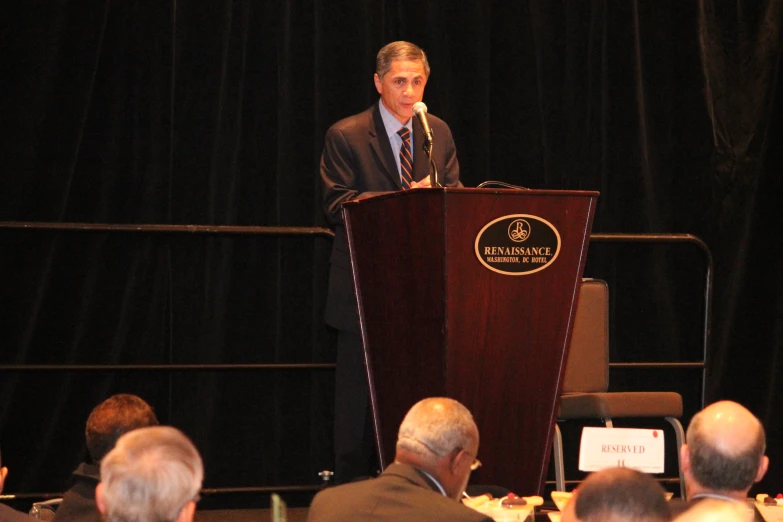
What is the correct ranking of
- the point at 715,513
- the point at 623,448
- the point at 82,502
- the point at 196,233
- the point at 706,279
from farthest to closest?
the point at 706,279 < the point at 196,233 < the point at 623,448 < the point at 82,502 < the point at 715,513

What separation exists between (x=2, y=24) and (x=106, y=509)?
3489mm

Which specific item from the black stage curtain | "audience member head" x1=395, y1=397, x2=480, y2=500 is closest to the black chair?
the black stage curtain

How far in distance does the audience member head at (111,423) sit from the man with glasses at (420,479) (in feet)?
1.70

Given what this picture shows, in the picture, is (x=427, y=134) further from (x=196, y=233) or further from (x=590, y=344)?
(x=590, y=344)

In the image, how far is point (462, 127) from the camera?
534 centimetres

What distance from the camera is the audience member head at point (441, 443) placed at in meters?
2.65

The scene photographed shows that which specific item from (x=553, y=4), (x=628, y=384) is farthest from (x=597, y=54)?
(x=628, y=384)

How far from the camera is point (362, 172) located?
411cm

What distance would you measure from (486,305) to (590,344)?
1.43 metres

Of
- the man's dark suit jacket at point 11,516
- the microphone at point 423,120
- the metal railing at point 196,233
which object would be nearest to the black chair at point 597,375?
the metal railing at point 196,233

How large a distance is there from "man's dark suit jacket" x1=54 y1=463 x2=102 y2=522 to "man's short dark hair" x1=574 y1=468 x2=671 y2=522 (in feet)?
4.08

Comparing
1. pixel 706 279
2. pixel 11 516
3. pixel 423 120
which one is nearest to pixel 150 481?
pixel 11 516

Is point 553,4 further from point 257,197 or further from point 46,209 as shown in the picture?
point 46,209

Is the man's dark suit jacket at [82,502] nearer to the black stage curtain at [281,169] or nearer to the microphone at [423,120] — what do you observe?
the microphone at [423,120]
